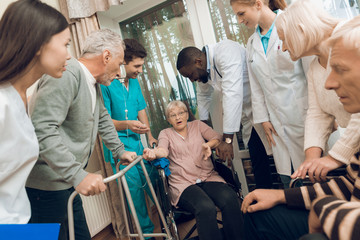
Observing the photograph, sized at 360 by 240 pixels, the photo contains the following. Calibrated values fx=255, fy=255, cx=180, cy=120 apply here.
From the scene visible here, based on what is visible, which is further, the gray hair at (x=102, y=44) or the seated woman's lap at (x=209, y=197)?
the seated woman's lap at (x=209, y=197)

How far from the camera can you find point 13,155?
76 cm

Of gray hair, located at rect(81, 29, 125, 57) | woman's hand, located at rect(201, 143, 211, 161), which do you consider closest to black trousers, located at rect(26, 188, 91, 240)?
gray hair, located at rect(81, 29, 125, 57)

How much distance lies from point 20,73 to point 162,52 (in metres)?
1.93

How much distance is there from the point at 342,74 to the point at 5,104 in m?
0.98

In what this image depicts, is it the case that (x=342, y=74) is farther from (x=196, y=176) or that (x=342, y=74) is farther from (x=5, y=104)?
(x=196, y=176)

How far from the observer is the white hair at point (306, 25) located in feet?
3.51

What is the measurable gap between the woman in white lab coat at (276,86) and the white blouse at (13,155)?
1.34 m

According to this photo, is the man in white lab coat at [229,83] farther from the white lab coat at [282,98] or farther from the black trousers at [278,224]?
the black trousers at [278,224]

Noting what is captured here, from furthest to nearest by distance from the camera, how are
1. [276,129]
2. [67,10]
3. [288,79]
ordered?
[67,10] → [276,129] → [288,79]

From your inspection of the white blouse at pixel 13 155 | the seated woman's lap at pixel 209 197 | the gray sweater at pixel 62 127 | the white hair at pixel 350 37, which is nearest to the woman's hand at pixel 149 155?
the seated woman's lap at pixel 209 197

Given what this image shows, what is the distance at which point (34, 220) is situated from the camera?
116cm

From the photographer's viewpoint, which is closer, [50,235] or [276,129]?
[50,235]

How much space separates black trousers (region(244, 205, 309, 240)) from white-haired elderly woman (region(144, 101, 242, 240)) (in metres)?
0.63

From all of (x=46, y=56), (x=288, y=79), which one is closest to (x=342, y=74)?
(x=288, y=79)
